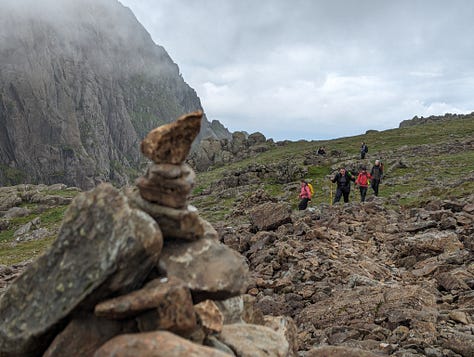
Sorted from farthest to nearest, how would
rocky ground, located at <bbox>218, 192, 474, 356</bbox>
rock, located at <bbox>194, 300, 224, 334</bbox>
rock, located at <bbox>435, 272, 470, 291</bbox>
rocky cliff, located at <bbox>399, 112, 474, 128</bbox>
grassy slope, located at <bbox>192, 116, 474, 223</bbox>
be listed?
rocky cliff, located at <bbox>399, 112, 474, 128</bbox> < grassy slope, located at <bbox>192, 116, 474, 223</bbox> < rock, located at <bbox>435, 272, 470, 291</bbox> < rocky ground, located at <bbox>218, 192, 474, 356</bbox> < rock, located at <bbox>194, 300, 224, 334</bbox>

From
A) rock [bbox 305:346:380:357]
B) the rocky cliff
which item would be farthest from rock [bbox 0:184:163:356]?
the rocky cliff

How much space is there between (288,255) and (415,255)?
6634mm

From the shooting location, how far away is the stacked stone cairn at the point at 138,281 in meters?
7.38

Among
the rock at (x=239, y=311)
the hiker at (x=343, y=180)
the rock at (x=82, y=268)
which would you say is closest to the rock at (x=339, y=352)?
the rock at (x=239, y=311)

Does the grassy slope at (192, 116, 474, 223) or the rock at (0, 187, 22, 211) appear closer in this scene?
the grassy slope at (192, 116, 474, 223)

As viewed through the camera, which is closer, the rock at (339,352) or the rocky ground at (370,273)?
the rock at (339,352)

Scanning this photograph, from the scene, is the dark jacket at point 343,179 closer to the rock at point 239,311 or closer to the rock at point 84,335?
the rock at point 239,311

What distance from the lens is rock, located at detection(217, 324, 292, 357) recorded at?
27.8 ft

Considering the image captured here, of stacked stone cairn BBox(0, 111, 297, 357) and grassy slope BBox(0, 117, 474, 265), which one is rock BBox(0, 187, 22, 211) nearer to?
grassy slope BBox(0, 117, 474, 265)

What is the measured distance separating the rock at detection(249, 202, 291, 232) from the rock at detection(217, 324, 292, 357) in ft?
63.4

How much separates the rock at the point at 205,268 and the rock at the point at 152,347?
1.76 metres

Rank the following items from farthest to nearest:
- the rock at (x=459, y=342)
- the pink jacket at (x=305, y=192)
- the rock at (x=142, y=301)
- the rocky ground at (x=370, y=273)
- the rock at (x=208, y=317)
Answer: the pink jacket at (x=305, y=192) < the rocky ground at (x=370, y=273) < the rock at (x=459, y=342) < the rock at (x=208, y=317) < the rock at (x=142, y=301)

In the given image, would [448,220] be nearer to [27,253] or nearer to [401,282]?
[401,282]

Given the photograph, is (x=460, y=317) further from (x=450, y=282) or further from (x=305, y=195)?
(x=305, y=195)
